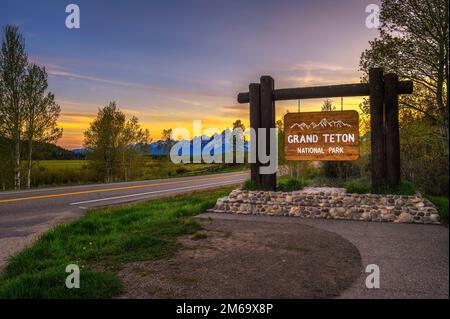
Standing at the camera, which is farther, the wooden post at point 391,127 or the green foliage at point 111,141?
the green foliage at point 111,141

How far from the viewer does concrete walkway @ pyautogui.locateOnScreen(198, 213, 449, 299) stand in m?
4.14

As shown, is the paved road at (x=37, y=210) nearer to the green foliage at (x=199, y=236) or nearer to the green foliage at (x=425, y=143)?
the green foliage at (x=199, y=236)

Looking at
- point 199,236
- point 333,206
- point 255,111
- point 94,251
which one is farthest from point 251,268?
point 255,111

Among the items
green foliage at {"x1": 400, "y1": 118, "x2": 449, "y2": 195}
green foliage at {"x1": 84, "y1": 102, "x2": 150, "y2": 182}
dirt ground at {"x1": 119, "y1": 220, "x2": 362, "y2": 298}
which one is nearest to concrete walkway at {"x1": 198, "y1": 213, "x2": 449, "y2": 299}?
dirt ground at {"x1": 119, "y1": 220, "x2": 362, "y2": 298}

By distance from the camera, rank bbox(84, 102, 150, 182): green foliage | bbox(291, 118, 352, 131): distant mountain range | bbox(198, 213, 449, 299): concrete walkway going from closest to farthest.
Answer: bbox(198, 213, 449, 299): concrete walkway
bbox(291, 118, 352, 131): distant mountain range
bbox(84, 102, 150, 182): green foliage

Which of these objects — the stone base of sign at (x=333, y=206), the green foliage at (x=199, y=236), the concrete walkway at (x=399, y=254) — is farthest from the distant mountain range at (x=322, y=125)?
the green foliage at (x=199, y=236)

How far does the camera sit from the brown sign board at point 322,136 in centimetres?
1019

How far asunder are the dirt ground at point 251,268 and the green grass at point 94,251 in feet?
1.18

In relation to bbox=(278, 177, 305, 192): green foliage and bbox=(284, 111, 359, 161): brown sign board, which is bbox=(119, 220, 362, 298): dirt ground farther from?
bbox=(284, 111, 359, 161): brown sign board

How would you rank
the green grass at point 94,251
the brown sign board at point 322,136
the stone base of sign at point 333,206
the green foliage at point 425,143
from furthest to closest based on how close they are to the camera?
the green foliage at point 425,143 < the brown sign board at point 322,136 < the stone base of sign at point 333,206 < the green grass at point 94,251

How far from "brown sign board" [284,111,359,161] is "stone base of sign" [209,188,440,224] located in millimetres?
1439

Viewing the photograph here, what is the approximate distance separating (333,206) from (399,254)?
3.50m

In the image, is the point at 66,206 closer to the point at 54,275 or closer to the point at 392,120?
the point at 54,275

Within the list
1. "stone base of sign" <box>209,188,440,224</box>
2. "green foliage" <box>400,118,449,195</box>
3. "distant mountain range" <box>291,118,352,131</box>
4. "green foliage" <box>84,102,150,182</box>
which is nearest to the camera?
"stone base of sign" <box>209,188,440,224</box>
